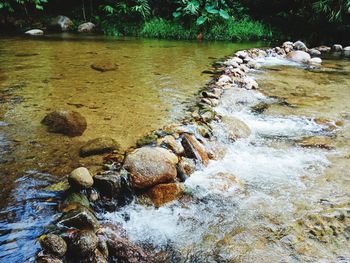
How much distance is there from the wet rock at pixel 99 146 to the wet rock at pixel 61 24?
10.7 meters

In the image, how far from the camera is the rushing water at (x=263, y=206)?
6.21 ft

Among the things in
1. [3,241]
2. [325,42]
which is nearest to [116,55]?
[3,241]

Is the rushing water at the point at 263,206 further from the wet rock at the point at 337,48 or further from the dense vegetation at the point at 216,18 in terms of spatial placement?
the dense vegetation at the point at 216,18

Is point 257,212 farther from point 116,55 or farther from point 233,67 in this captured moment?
point 116,55

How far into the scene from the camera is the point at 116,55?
698 centimetres

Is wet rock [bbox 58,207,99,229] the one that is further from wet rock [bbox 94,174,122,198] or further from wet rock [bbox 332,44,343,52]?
wet rock [bbox 332,44,343,52]

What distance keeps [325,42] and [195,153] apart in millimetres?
9884

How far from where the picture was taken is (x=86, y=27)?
12.1m

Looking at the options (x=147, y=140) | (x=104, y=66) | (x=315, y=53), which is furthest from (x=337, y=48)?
(x=147, y=140)

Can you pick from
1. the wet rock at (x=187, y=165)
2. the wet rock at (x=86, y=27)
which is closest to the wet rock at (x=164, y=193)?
the wet rock at (x=187, y=165)

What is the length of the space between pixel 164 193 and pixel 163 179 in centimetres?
11

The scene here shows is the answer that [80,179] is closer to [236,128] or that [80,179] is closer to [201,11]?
[236,128]

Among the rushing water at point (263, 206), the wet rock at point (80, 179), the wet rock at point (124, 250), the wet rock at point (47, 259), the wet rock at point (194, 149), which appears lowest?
the rushing water at point (263, 206)

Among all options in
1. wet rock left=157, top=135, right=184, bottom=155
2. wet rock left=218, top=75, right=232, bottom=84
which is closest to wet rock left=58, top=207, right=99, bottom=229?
wet rock left=157, top=135, right=184, bottom=155
